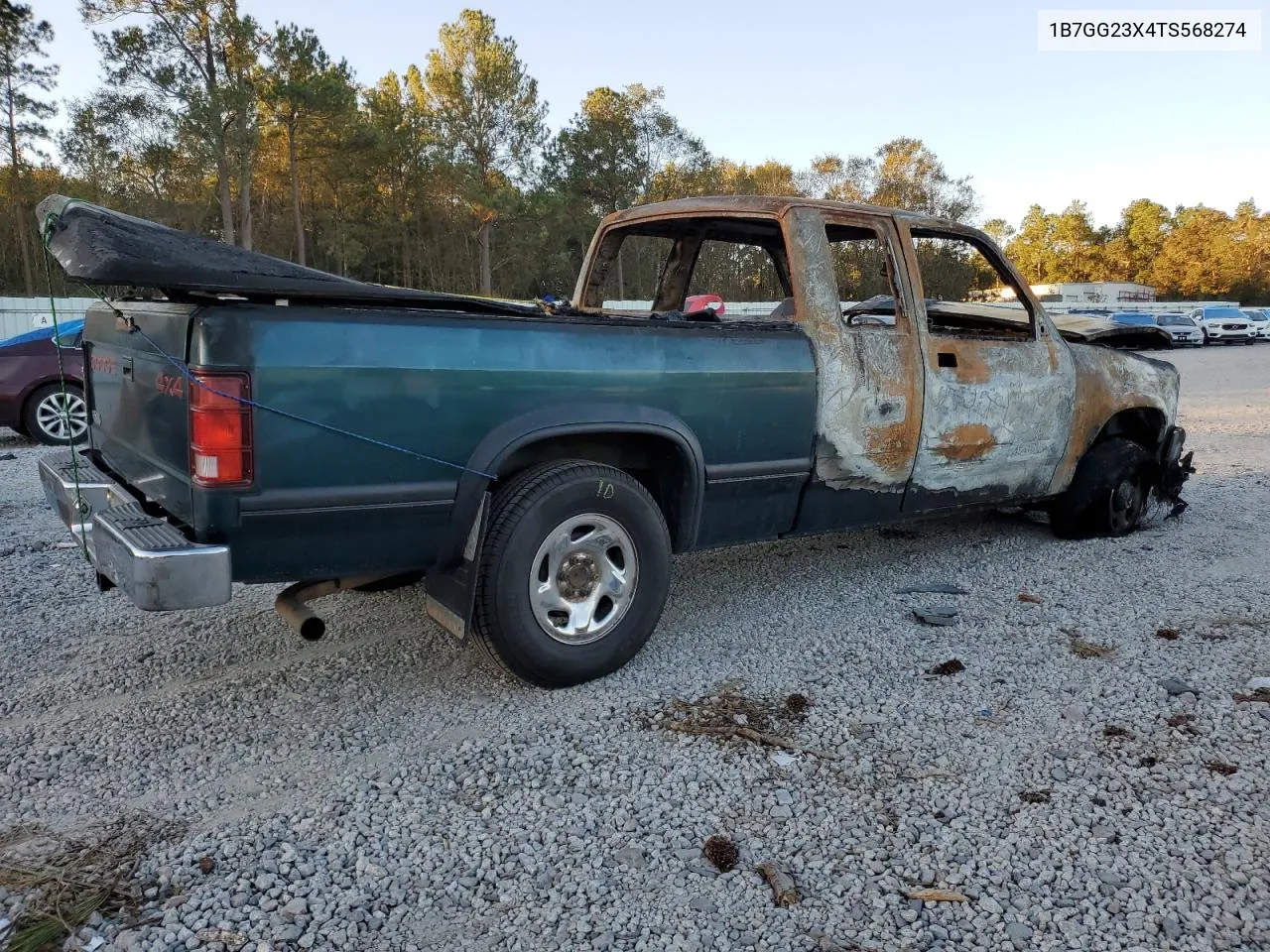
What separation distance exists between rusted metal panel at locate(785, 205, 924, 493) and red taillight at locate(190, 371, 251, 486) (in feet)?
7.75

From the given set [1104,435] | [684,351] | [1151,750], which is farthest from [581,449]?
[1104,435]

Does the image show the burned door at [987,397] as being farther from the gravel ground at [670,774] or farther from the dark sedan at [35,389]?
the dark sedan at [35,389]

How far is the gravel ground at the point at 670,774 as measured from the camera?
2137 millimetres

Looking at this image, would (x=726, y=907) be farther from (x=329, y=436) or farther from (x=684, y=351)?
(x=684, y=351)

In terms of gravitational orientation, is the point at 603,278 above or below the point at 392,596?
above

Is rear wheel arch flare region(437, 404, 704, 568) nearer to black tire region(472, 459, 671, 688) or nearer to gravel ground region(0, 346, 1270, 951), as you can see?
black tire region(472, 459, 671, 688)

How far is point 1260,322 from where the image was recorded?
39406 millimetres

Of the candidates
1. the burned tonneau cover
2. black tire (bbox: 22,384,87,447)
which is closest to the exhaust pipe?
the burned tonneau cover

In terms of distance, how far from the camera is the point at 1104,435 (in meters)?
5.50

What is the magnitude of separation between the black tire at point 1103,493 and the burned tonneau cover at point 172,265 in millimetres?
4161

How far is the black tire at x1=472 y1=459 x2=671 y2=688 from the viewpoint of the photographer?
3107 millimetres

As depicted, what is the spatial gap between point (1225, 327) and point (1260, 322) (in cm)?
465

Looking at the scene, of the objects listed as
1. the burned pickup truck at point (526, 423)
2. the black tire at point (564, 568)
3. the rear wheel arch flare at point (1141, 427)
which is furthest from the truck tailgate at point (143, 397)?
the rear wheel arch flare at point (1141, 427)

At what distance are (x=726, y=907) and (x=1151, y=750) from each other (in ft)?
5.43
